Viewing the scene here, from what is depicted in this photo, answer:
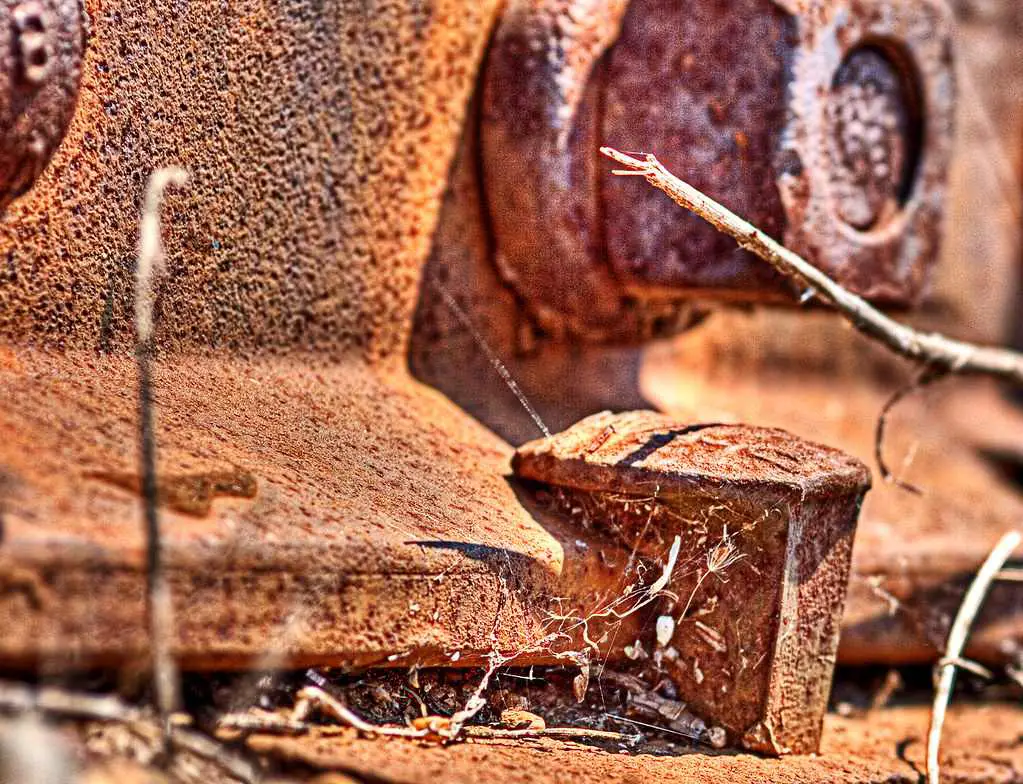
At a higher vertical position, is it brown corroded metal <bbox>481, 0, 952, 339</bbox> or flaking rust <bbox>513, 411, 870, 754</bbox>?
brown corroded metal <bbox>481, 0, 952, 339</bbox>

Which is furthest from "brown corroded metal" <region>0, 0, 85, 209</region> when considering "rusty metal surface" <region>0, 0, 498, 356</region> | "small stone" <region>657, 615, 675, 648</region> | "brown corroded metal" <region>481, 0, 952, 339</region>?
"small stone" <region>657, 615, 675, 648</region>

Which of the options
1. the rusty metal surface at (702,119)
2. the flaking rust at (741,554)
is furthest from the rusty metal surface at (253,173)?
the flaking rust at (741,554)

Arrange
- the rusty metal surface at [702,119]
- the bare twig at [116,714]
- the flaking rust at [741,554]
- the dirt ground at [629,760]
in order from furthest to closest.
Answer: the rusty metal surface at [702,119] → the flaking rust at [741,554] → the dirt ground at [629,760] → the bare twig at [116,714]

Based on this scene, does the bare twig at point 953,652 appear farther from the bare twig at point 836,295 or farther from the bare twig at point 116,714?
the bare twig at point 116,714

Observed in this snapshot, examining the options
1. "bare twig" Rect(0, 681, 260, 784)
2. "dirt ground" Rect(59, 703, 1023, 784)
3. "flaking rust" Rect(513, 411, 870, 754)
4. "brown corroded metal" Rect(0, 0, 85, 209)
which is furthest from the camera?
"flaking rust" Rect(513, 411, 870, 754)

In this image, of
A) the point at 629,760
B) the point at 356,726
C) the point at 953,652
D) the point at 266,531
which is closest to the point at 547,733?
the point at 629,760

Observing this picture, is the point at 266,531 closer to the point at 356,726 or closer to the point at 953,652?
the point at 356,726

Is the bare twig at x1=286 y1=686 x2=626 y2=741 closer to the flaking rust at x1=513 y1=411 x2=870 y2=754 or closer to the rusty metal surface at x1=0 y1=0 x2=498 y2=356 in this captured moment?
the flaking rust at x1=513 y1=411 x2=870 y2=754
